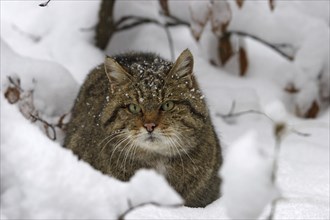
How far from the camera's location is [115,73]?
260 centimetres

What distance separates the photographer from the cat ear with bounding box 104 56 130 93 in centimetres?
256

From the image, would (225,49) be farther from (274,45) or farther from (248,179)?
(248,179)

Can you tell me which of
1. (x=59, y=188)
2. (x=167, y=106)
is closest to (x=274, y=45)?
(x=167, y=106)

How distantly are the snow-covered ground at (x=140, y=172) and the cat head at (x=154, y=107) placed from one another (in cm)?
34

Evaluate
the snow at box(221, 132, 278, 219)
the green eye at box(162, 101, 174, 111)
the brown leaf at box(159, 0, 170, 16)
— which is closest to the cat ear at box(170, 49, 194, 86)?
the green eye at box(162, 101, 174, 111)

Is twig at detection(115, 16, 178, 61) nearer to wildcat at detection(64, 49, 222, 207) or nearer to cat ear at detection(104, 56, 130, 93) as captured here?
wildcat at detection(64, 49, 222, 207)

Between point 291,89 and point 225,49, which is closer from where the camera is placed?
point 291,89

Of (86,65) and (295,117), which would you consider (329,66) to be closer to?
(295,117)

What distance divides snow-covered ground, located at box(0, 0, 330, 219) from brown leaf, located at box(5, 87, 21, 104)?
0.19ft

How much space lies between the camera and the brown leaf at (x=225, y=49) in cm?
382

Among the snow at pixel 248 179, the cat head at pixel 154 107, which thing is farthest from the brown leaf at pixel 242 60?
the snow at pixel 248 179

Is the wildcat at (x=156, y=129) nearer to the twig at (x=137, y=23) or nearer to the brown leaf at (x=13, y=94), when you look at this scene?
the brown leaf at (x=13, y=94)

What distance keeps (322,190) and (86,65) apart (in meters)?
1.78

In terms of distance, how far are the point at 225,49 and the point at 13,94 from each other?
145 centimetres
